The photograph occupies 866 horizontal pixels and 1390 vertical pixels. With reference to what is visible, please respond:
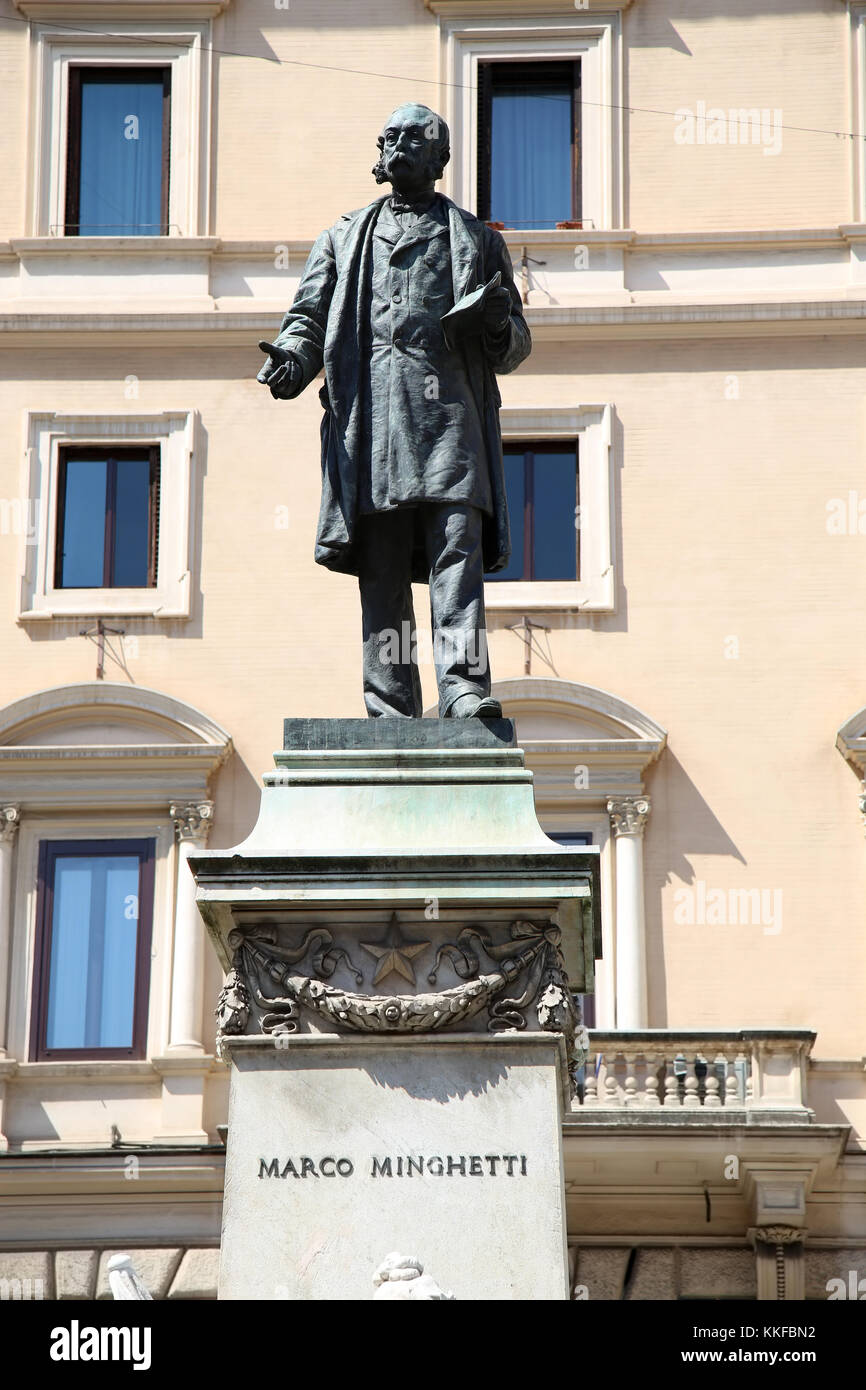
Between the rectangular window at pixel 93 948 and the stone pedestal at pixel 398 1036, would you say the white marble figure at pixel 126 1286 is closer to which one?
the stone pedestal at pixel 398 1036

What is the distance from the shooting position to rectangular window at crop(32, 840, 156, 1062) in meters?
26.3

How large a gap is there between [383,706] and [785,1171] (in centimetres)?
1588

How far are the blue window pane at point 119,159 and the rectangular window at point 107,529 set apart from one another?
270 cm

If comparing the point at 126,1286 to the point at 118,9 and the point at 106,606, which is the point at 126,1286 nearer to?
the point at 106,606

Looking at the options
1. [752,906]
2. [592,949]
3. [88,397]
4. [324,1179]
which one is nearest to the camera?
[324,1179]

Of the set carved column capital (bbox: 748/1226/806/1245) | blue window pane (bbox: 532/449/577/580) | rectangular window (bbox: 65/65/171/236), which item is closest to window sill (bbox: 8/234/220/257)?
rectangular window (bbox: 65/65/171/236)

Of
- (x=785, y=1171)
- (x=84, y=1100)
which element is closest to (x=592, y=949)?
(x=785, y=1171)

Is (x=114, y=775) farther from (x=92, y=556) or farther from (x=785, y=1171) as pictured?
(x=785, y=1171)

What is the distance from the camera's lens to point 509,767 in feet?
29.4

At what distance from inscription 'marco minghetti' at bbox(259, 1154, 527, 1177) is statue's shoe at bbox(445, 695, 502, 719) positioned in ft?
5.32

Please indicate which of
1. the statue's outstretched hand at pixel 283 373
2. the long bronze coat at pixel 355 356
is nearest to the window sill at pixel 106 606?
the long bronze coat at pixel 355 356

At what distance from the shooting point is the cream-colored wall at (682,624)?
26078 millimetres

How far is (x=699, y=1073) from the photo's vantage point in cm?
2475

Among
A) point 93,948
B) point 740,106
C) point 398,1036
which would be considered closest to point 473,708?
point 398,1036
